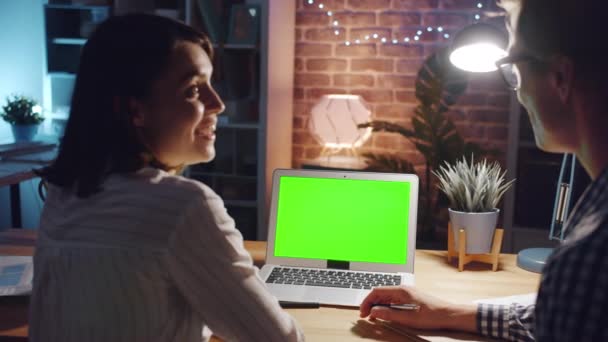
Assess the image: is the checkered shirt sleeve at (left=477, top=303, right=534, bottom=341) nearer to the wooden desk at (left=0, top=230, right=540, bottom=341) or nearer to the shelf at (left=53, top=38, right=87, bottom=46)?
the wooden desk at (left=0, top=230, right=540, bottom=341)

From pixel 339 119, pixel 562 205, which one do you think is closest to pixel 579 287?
pixel 562 205

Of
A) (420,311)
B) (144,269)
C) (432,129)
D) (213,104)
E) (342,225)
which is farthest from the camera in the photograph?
(432,129)

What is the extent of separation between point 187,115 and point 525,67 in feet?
1.88

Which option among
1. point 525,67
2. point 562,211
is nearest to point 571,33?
point 525,67

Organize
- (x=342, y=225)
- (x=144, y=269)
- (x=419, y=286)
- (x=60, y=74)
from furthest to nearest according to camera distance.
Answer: (x=60, y=74)
(x=342, y=225)
(x=419, y=286)
(x=144, y=269)

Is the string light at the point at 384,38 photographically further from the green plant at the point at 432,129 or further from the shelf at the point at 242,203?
the shelf at the point at 242,203

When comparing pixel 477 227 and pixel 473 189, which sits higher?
pixel 473 189

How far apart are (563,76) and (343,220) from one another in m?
0.93

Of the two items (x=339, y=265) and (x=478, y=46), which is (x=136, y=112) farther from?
(x=478, y=46)

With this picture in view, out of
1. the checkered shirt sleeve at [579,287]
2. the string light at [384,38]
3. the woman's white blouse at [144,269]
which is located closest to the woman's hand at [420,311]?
the woman's white blouse at [144,269]

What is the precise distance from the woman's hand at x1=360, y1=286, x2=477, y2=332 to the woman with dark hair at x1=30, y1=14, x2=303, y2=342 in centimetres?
29

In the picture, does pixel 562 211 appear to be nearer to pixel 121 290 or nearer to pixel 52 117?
pixel 121 290

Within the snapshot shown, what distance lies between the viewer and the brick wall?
3.85 meters

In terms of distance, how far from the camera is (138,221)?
0.99 metres
